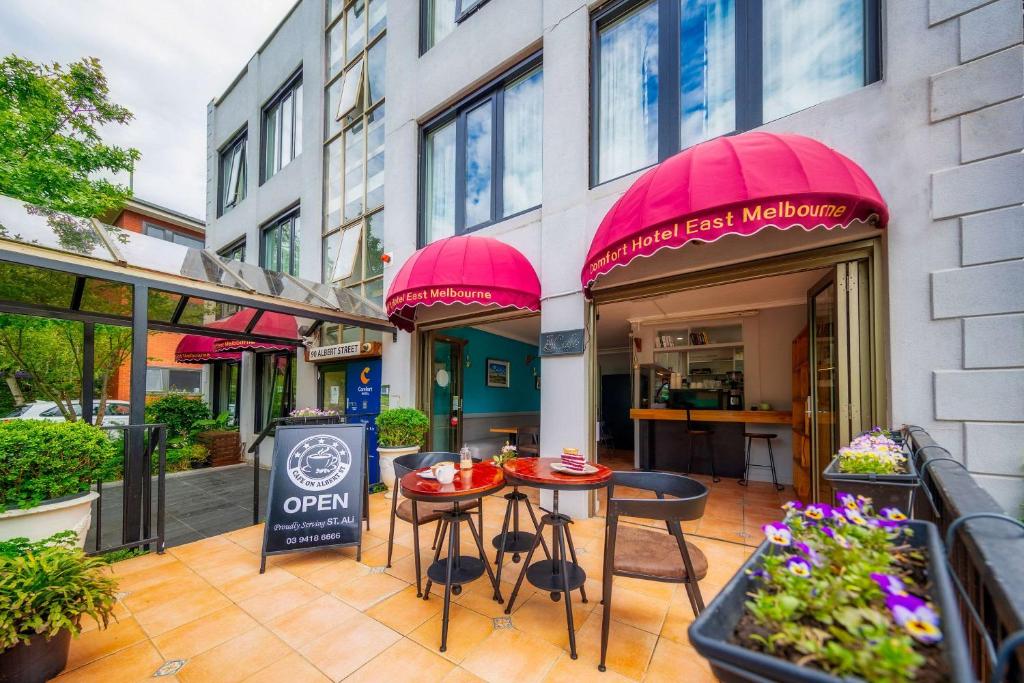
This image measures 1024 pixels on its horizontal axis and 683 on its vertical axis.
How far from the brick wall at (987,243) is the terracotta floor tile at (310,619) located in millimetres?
4359

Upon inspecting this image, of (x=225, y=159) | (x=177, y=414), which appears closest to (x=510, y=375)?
(x=177, y=414)

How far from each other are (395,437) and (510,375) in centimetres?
372

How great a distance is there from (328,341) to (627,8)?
7.01m

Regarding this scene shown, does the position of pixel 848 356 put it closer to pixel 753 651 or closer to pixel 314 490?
pixel 753 651

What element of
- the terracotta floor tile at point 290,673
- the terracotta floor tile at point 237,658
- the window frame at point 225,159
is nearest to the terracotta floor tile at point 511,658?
the terracotta floor tile at point 290,673

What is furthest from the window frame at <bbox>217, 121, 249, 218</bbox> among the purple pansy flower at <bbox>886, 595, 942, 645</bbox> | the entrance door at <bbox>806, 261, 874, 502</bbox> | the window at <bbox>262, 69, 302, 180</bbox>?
the purple pansy flower at <bbox>886, 595, 942, 645</bbox>

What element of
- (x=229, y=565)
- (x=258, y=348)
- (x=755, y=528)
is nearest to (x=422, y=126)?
(x=258, y=348)

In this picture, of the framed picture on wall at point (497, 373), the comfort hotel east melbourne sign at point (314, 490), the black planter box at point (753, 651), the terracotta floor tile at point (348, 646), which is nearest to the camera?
the black planter box at point (753, 651)

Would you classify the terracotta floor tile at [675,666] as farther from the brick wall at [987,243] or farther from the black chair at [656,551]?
the brick wall at [987,243]

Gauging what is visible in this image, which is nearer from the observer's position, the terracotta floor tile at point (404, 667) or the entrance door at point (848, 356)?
the terracotta floor tile at point (404, 667)

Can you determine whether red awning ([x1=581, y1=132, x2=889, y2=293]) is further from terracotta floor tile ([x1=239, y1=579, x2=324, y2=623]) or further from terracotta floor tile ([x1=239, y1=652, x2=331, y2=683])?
terracotta floor tile ([x1=239, y1=579, x2=324, y2=623])

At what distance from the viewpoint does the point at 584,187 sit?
4668 millimetres

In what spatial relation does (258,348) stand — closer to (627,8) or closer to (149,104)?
(149,104)

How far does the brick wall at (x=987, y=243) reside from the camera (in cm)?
261
